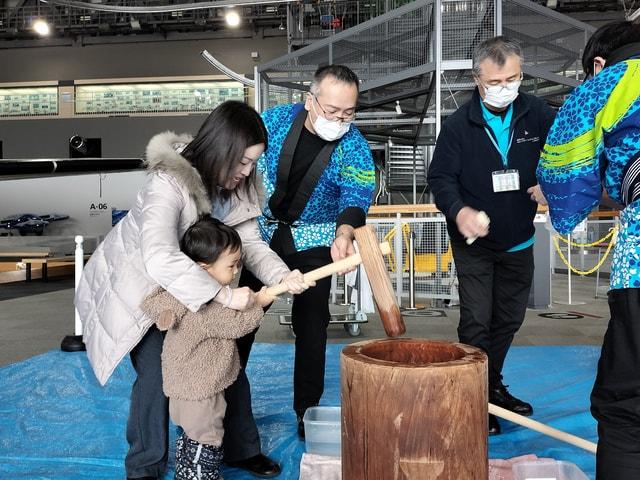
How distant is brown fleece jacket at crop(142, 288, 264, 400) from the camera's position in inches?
67.3

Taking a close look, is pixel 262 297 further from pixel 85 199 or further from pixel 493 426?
pixel 85 199

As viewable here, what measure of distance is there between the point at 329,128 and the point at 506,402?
141 cm

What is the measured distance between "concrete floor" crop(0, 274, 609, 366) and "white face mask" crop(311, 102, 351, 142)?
258 centimetres

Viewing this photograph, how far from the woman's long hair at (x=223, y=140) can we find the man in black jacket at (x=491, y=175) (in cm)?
83

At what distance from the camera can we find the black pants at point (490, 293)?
2373mm

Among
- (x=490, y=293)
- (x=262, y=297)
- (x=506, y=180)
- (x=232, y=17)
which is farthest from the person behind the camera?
(x=232, y=17)

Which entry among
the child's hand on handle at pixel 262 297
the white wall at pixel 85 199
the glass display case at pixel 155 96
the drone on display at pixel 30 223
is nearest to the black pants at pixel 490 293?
the child's hand on handle at pixel 262 297

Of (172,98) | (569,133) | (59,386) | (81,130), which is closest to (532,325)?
(59,386)

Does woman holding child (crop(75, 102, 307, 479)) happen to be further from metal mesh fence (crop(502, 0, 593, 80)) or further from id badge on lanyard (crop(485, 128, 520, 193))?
metal mesh fence (crop(502, 0, 593, 80))

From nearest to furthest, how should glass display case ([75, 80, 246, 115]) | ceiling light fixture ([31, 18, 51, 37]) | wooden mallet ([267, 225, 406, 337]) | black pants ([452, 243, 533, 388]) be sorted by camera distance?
wooden mallet ([267, 225, 406, 337]), black pants ([452, 243, 533, 388]), ceiling light fixture ([31, 18, 51, 37]), glass display case ([75, 80, 246, 115])

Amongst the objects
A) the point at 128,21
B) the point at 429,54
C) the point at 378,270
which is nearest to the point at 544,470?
the point at 378,270

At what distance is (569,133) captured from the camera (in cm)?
129

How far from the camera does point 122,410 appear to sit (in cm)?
275

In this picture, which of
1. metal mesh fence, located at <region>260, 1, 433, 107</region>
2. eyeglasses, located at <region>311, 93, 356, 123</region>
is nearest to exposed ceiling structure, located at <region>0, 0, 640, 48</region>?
metal mesh fence, located at <region>260, 1, 433, 107</region>
